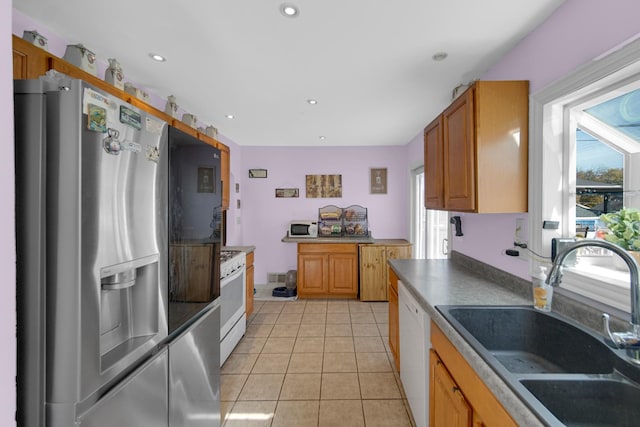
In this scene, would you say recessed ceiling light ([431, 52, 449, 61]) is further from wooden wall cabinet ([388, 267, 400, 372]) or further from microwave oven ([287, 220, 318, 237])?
microwave oven ([287, 220, 318, 237])

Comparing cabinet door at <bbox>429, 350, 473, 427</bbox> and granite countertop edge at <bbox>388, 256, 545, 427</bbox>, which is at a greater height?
granite countertop edge at <bbox>388, 256, 545, 427</bbox>

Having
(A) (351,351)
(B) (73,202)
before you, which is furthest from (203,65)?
(A) (351,351)

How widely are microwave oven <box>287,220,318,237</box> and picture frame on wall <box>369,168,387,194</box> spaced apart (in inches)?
43.9

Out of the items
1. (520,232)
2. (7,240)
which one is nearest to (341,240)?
(520,232)

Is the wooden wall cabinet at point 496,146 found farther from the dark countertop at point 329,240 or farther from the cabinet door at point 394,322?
the dark countertop at point 329,240

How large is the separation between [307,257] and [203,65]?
276 cm

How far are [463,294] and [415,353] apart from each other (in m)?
0.45

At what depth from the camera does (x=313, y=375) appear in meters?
2.21

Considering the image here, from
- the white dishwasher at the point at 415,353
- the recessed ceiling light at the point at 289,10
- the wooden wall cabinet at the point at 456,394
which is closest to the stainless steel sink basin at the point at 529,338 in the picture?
the wooden wall cabinet at the point at 456,394

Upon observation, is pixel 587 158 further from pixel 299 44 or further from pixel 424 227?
pixel 424 227

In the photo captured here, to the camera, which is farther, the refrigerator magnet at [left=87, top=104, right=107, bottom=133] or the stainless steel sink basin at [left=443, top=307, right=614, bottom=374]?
the stainless steel sink basin at [left=443, top=307, right=614, bottom=374]

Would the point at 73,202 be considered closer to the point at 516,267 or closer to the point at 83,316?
the point at 83,316

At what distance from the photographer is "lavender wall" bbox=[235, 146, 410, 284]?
4410 millimetres

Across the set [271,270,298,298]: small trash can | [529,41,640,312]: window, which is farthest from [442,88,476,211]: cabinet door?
[271,270,298,298]: small trash can
